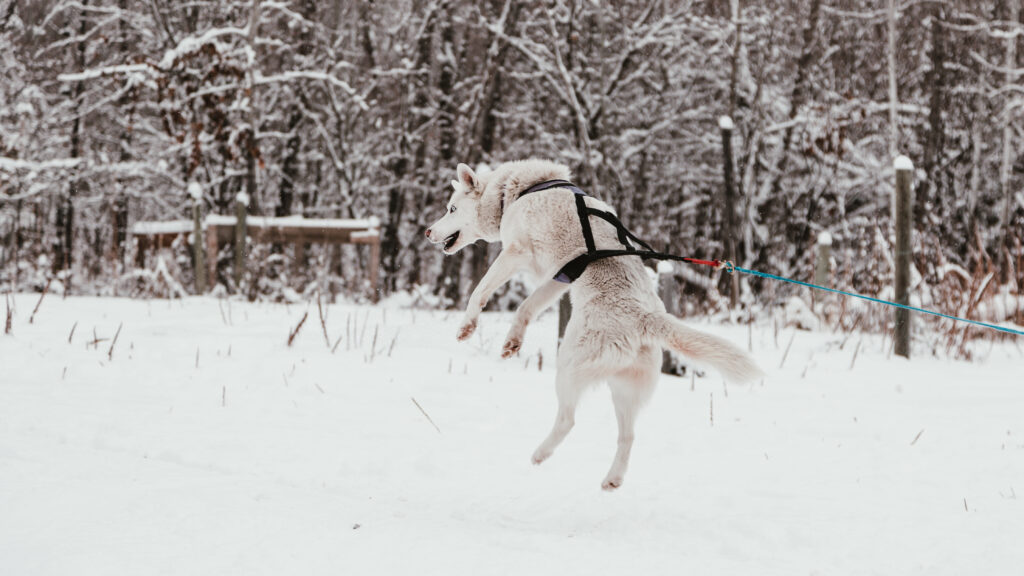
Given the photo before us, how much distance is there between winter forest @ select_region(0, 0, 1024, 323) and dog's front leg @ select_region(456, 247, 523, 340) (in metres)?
9.29

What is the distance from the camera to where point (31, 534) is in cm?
208

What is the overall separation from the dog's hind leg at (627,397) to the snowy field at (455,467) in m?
0.23

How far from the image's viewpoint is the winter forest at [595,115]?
13336mm

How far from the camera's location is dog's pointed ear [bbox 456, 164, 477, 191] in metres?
3.08

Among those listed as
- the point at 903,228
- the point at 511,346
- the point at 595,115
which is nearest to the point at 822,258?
the point at 903,228

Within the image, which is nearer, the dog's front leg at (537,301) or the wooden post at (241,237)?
the dog's front leg at (537,301)

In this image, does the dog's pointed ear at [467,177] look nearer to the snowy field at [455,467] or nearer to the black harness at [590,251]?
the black harness at [590,251]

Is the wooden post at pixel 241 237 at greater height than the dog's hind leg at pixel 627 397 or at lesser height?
greater

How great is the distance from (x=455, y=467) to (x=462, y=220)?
3.74ft

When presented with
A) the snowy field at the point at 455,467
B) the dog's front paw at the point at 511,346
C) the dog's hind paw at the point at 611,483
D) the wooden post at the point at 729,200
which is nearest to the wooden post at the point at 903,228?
the snowy field at the point at 455,467

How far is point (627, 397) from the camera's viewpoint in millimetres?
2570

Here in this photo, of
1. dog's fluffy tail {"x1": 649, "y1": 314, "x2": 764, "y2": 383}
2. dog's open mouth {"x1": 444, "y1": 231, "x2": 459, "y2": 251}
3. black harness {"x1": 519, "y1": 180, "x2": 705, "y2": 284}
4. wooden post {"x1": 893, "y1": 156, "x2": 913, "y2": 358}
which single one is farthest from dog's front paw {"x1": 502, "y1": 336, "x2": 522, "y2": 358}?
wooden post {"x1": 893, "y1": 156, "x2": 913, "y2": 358}

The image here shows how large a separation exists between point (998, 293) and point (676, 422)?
5.24 meters

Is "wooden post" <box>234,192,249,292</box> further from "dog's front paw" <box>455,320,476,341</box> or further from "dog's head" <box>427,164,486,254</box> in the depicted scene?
"dog's front paw" <box>455,320,476,341</box>
